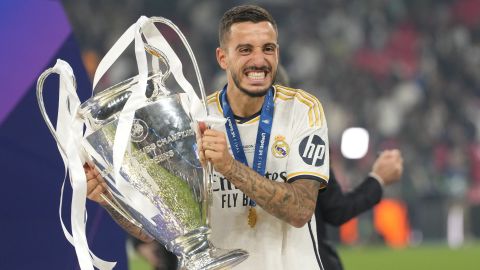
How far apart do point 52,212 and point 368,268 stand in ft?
21.5

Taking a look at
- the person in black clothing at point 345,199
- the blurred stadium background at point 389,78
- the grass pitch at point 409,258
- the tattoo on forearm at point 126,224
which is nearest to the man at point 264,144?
the tattoo on forearm at point 126,224

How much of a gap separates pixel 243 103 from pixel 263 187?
0.47m

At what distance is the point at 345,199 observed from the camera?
4.43m

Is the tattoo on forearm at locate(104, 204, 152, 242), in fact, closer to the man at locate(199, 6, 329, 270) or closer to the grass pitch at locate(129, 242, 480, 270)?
the man at locate(199, 6, 329, 270)

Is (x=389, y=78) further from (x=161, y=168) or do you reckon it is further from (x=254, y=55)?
(x=161, y=168)

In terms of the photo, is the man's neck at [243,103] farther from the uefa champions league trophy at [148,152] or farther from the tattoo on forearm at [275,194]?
the uefa champions league trophy at [148,152]

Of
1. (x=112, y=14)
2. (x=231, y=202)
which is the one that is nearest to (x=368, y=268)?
(x=231, y=202)

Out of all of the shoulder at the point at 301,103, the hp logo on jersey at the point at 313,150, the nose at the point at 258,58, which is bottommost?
the hp logo on jersey at the point at 313,150

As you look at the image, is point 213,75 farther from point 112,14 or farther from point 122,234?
point 122,234

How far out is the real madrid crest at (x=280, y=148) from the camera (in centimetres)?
345

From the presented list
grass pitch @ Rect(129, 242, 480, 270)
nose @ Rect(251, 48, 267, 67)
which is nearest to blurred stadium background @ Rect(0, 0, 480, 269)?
grass pitch @ Rect(129, 242, 480, 270)

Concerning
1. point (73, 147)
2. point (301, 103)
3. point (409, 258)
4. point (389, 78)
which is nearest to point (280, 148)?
point (301, 103)

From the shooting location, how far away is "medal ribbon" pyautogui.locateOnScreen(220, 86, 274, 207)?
135 inches

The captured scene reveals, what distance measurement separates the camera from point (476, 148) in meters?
15.5
